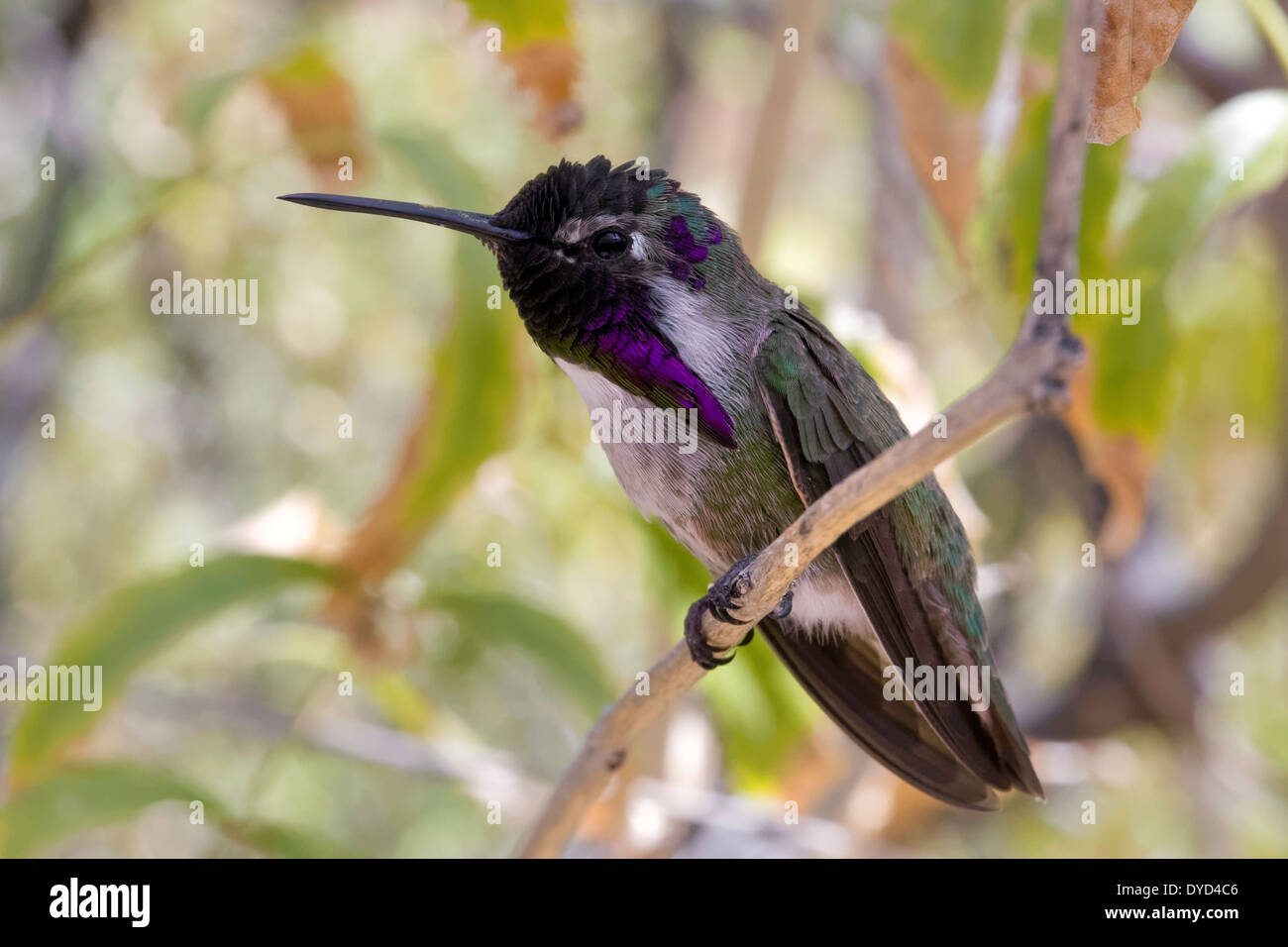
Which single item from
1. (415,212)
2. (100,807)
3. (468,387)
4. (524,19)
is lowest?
(100,807)

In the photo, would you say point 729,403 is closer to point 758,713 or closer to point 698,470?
point 698,470

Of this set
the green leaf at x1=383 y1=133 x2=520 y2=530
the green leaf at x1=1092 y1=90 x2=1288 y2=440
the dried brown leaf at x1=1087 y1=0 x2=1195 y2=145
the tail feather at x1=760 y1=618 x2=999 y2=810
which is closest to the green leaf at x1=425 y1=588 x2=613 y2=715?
the green leaf at x1=383 y1=133 x2=520 y2=530

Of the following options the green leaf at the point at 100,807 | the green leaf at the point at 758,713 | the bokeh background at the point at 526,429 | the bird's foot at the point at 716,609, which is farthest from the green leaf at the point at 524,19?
the green leaf at the point at 100,807

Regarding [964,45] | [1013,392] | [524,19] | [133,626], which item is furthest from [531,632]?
[1013,392]

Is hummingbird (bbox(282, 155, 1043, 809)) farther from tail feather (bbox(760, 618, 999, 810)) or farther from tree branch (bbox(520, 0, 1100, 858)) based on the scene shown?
tree branch (bbox(520, 0, 1100, 858))

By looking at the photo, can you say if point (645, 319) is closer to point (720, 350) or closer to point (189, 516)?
point (720, 350)
